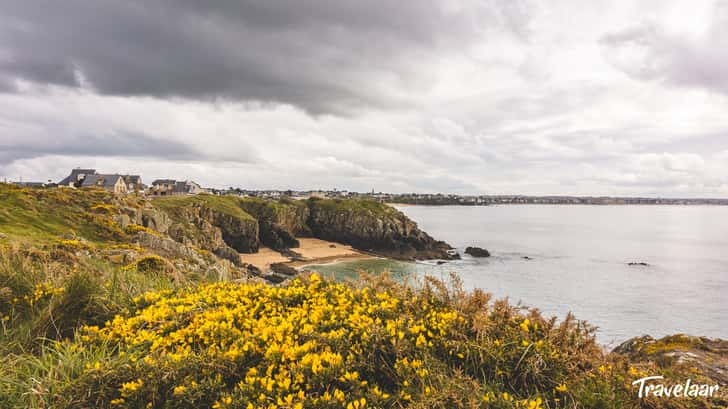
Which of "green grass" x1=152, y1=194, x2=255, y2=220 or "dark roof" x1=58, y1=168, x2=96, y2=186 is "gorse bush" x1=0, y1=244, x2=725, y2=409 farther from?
"dark roof" x1=58, y1=168, x2=96, y2=186

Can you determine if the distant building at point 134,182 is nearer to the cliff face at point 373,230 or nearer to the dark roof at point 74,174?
the dark roof at point 74,174

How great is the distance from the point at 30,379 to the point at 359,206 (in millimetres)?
79139

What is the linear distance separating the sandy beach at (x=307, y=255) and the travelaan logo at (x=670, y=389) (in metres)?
46.7

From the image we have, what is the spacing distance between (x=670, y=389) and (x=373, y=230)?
69216 mm

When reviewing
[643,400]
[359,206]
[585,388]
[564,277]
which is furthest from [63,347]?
[359,206]

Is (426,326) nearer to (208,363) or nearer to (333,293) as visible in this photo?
(333,293)

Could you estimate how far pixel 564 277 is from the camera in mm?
45062

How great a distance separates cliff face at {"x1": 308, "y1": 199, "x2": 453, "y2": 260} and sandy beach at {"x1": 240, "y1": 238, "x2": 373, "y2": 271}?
4.08 m

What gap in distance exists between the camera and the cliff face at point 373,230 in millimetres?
67375

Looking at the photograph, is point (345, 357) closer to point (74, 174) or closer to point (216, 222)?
point (216, 222)

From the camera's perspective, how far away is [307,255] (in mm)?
59656

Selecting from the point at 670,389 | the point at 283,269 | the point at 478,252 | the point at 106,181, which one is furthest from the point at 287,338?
the point at 106,181

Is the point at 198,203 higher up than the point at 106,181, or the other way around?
the point at 106,181

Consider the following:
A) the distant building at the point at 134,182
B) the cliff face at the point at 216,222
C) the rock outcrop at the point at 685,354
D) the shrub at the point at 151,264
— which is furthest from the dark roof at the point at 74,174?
the rock outcrop at the point at 685,354
